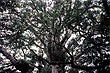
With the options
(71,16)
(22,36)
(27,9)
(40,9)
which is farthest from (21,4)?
(71,16)

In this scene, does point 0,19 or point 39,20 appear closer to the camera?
point 0,19

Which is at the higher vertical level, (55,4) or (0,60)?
(55,4)

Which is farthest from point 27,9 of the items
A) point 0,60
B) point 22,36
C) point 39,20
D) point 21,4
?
point 0,60

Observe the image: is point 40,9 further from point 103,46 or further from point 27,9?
point 103,46

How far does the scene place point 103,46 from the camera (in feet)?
21.9

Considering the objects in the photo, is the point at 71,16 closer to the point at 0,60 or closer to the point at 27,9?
the point at 27,9

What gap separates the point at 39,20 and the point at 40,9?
3.32 ft

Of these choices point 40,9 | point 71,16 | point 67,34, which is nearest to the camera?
point 71,16

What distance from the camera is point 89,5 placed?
8578mm

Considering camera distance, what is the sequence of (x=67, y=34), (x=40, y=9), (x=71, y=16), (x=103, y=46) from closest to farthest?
(x=103, y=46), (x=71, y=16), (x=40, y=9), (x=67, y=34)

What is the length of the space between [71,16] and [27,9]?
290 centimetres

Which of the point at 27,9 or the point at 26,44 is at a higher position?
the point at 27,9

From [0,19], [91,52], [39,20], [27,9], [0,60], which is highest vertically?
[27,9]

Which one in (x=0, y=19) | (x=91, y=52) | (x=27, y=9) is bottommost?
(x=91, y=52)
